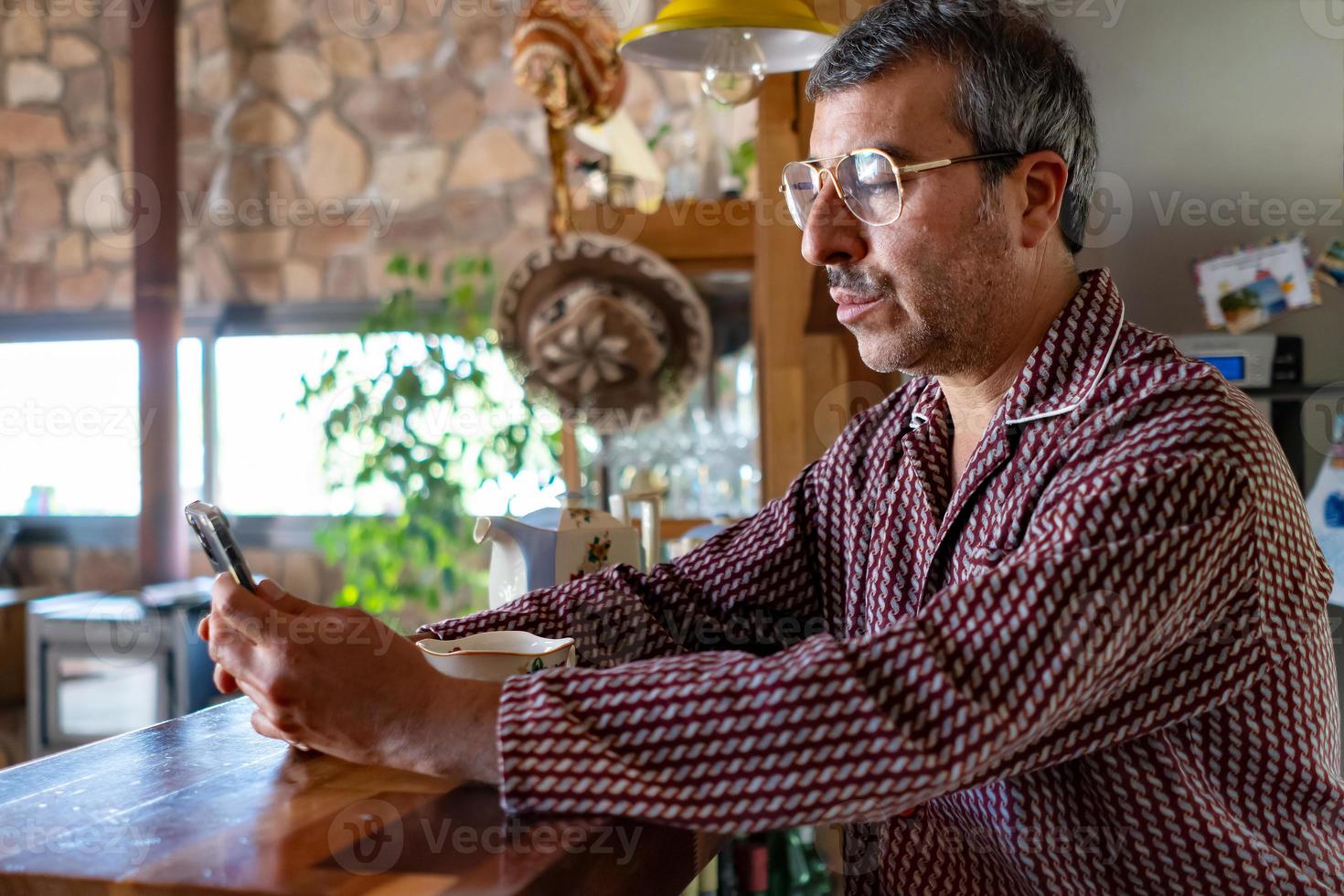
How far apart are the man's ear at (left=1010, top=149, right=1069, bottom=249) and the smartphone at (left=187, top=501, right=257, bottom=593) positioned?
0.77 m

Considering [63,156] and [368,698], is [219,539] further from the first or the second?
[63,156]

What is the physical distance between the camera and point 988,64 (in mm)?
1113

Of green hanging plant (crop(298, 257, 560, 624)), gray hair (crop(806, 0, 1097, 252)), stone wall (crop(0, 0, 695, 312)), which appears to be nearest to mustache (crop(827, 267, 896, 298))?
gray hair (crop(806, 0, 1097, 252))

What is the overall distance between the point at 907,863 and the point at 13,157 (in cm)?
487

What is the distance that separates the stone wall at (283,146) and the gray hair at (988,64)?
120 inches

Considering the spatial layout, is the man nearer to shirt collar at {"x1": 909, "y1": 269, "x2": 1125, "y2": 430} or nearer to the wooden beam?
shirt collar at {"x1": 909, "y1": 269, "x2": 1125, "y2": 430}

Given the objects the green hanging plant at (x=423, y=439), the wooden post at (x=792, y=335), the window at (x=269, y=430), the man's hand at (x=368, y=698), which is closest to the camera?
the man's hand at (x=368, y=698)

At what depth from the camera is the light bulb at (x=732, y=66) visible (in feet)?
5.32

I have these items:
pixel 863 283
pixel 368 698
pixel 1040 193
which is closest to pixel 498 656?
pixel 368 698

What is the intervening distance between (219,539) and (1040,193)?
2.69 ft

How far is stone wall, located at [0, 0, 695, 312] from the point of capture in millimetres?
4312

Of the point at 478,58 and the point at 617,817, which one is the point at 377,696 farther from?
the point at 478,58

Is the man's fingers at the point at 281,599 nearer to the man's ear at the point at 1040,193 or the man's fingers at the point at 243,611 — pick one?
the man's fingers at the point at 243,611

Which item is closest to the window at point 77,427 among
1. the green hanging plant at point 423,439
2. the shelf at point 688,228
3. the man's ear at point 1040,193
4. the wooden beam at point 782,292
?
the green hanging plant at point 423,439
